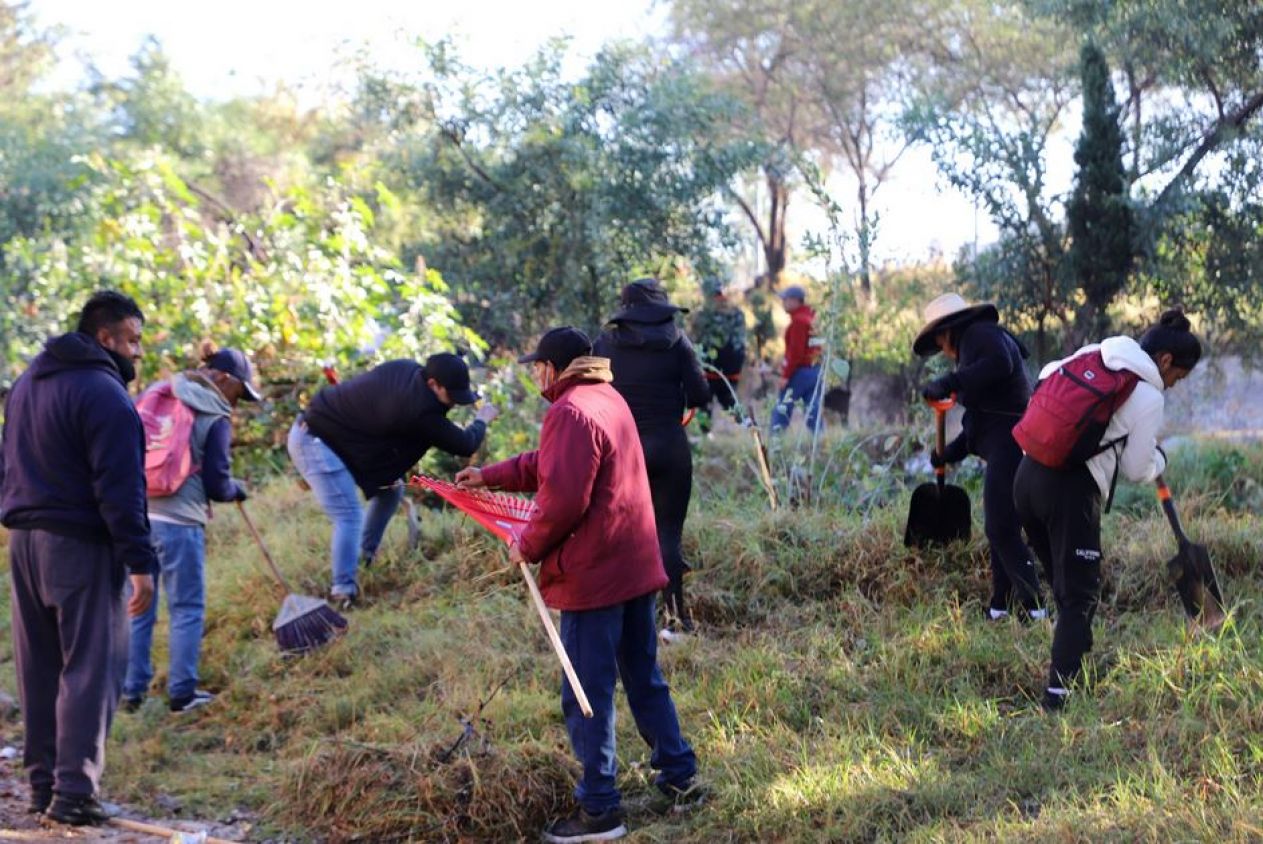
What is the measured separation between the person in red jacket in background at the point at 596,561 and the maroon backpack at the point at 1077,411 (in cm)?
157

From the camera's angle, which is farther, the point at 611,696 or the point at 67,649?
the point at 67,649

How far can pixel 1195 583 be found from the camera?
20.4ft

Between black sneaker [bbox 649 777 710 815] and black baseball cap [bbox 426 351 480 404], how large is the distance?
2.58 m

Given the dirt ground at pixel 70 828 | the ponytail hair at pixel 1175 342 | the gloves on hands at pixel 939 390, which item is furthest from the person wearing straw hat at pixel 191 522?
the ponytail hair at pixel 1175 342

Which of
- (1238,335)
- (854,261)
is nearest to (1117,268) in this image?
(1238,335)

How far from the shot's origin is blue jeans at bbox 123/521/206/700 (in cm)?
713

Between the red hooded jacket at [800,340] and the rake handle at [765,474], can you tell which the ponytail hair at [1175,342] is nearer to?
the rake handle at [765,474]

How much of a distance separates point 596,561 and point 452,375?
2498mm

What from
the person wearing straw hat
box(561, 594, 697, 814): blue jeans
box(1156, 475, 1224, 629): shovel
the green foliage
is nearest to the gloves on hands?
box(1156, 475, 1224, 629): shovel

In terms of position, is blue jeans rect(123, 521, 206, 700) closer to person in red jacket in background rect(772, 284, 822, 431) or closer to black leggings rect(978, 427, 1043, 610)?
black leggings rect(978, 427, 1043, 610)

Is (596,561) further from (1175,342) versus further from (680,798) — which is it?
(1175,342)

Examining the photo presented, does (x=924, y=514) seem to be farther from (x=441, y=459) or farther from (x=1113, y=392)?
(x=441, y=459)

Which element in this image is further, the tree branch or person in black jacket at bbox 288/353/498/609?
the tree branch

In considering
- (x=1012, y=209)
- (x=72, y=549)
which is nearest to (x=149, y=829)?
(x=72, y=549)
